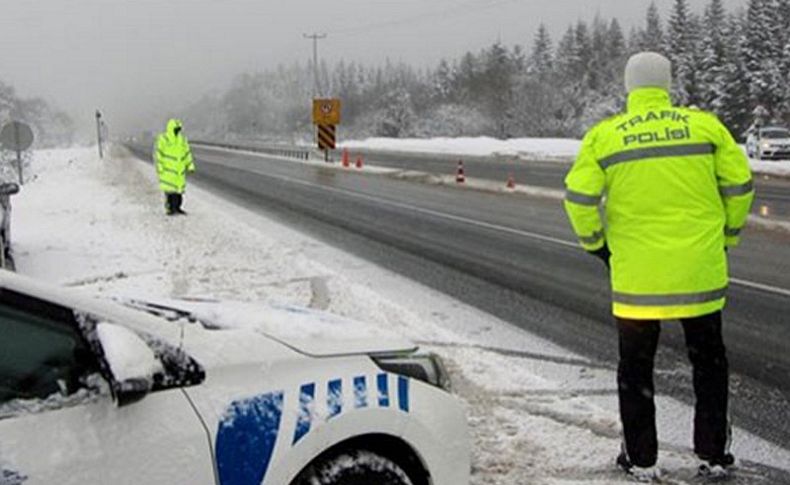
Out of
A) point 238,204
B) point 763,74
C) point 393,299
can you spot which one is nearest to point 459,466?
point 393,299

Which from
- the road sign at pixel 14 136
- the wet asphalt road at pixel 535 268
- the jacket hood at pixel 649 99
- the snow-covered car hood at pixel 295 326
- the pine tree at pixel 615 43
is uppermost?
the pine tree at pixel 615 43

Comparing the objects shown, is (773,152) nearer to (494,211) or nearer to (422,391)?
(494,211)

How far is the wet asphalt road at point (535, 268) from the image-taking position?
596cm

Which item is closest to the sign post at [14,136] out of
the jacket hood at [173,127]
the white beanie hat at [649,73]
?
the jacket hood at [173,127]

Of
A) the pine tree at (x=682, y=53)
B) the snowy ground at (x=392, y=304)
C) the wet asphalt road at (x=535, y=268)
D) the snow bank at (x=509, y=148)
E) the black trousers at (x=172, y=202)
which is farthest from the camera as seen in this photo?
the pine tree at (x=682, y=53)

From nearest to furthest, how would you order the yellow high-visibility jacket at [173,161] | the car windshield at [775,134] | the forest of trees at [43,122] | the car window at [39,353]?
the car window at [39,353] → the yellow high-visibility jacket at [173,161] → the car windshield at [775,134] → the forest of trees at [43,122]

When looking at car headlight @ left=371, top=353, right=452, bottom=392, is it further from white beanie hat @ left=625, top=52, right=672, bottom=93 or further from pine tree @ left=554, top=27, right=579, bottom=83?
pine tree @ left=554, top=27, right=579, bottom=83

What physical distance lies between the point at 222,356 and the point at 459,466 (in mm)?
1026

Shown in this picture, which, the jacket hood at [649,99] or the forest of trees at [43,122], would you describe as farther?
the forest of trees at [43,122]

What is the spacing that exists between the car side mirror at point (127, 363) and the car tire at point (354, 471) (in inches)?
25.9

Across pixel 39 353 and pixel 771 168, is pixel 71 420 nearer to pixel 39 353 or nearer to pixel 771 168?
pixel 39 353

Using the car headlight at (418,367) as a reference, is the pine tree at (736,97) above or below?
above

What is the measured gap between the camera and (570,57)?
4407 inches

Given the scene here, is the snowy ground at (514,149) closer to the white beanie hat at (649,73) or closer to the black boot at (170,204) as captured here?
the black boot at (170,204)
